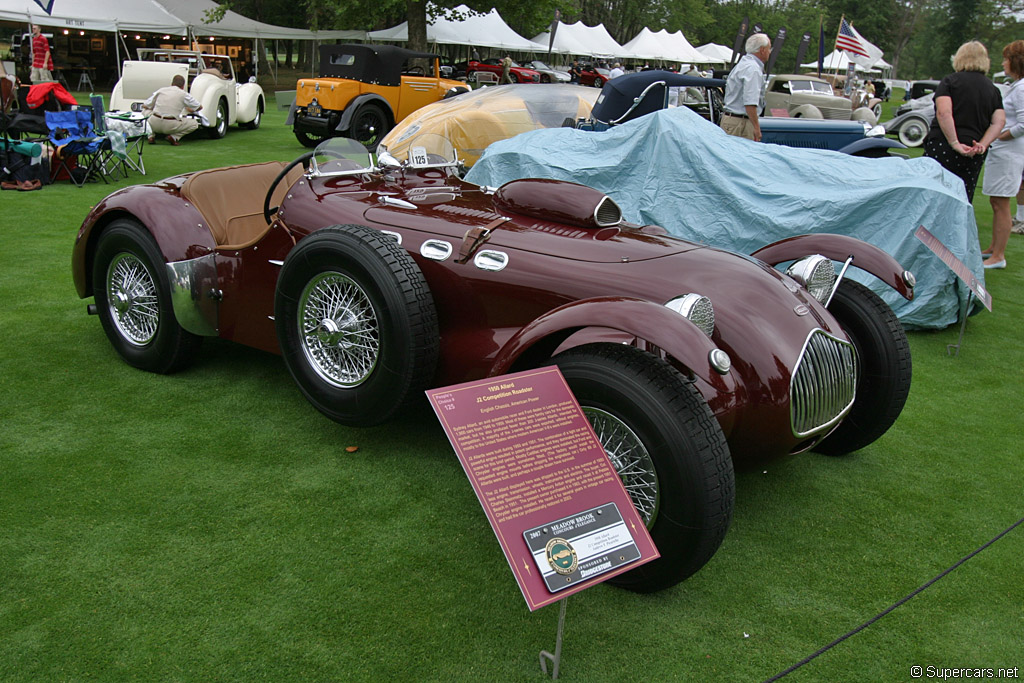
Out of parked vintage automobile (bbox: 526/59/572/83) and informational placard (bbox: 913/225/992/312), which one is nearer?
informational placard (bbox: 913/225/992/312)

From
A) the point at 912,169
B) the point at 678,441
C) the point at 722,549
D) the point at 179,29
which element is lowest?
the point at 722,549

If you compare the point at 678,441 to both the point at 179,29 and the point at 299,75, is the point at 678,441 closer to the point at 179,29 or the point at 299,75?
the point at 179,29

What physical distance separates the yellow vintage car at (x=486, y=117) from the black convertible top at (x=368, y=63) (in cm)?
412

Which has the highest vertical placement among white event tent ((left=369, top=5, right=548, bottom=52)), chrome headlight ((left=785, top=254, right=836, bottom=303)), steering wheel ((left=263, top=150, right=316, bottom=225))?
white event tent ((left=369, top=5, right=548, bottom=52))

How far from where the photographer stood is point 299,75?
3750cm

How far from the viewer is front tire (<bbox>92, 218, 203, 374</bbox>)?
3.92 m

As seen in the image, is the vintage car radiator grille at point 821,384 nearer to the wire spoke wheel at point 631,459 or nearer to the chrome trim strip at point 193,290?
the wire spoke wheel at point 631,459

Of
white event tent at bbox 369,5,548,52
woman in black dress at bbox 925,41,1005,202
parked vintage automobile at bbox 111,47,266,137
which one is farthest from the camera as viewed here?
white event tent at bbox 369,5,548,52

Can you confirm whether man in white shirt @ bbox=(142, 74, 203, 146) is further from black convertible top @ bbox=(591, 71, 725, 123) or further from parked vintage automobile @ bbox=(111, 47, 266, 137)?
black convertible top @ bbox=(591, 71, 725, 123)

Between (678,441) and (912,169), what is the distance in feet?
15.9

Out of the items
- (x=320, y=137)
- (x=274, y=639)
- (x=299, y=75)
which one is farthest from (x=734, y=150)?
(x=299, y=75)

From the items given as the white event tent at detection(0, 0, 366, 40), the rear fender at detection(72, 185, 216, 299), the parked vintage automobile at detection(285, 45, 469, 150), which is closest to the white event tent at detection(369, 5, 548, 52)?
the white event tent at detection(0, 0, 366, 40)

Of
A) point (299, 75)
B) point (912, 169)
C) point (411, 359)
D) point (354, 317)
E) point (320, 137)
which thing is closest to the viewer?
point (411, 359)

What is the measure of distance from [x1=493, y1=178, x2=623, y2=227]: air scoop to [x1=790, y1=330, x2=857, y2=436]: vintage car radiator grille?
104cm
